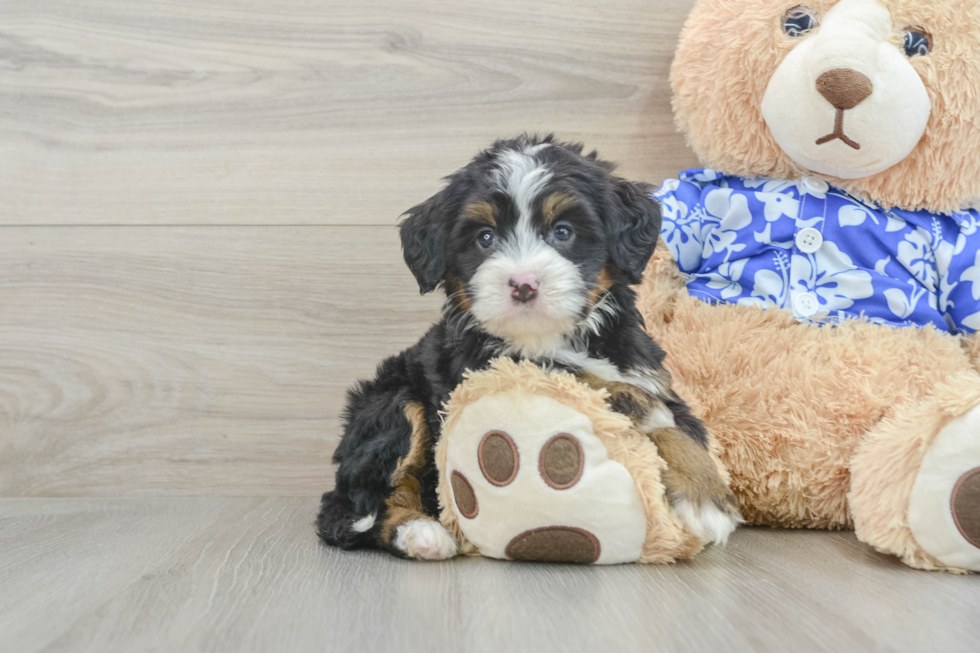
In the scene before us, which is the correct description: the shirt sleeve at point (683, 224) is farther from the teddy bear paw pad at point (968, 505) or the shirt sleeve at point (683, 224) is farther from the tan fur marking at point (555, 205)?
the teddy bear paw pad at point (968, 505)

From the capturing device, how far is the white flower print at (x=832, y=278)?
1.79m

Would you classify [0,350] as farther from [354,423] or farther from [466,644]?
[466,644]

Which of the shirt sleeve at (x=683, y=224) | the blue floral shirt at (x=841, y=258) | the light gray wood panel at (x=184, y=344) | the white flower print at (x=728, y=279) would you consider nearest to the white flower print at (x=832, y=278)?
the blue floral shirt at (x=841, y=258)

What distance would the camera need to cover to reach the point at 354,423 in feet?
5.60

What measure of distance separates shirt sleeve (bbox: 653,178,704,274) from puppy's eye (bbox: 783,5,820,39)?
1.32ft

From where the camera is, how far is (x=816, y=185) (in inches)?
72.3

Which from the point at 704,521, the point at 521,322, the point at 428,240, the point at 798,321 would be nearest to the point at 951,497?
the point at 704,521

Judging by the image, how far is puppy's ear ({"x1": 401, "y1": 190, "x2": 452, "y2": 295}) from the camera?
1541mm

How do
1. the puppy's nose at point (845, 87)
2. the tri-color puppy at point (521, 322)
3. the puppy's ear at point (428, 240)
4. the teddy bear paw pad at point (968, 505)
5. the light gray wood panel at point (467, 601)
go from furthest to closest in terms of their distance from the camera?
1. the puppy's nose at point (845, 87)
2. the puppy's ear at point (428, 240)
3. the tri-color puppy at point (521, 322)
4. the teddy bear paw pad at point (968, 505)
5. the light gray wood panel at point (467, 601)

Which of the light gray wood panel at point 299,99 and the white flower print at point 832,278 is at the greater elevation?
the light gray wood panel at point 299,99

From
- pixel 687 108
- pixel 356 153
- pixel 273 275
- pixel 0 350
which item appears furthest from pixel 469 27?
pixel 0 350

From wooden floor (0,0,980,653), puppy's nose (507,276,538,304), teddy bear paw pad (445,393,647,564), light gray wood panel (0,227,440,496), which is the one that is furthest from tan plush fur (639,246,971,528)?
light gray wood panel (0,227,440,496)

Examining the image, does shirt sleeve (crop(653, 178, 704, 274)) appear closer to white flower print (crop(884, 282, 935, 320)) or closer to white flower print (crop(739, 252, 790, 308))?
white flower print (crop(739, 252, 790, 308))

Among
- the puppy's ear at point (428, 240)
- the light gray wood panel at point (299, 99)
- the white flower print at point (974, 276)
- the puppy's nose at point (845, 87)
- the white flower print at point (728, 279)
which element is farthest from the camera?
the light gray wood panel at point (299, 99)
